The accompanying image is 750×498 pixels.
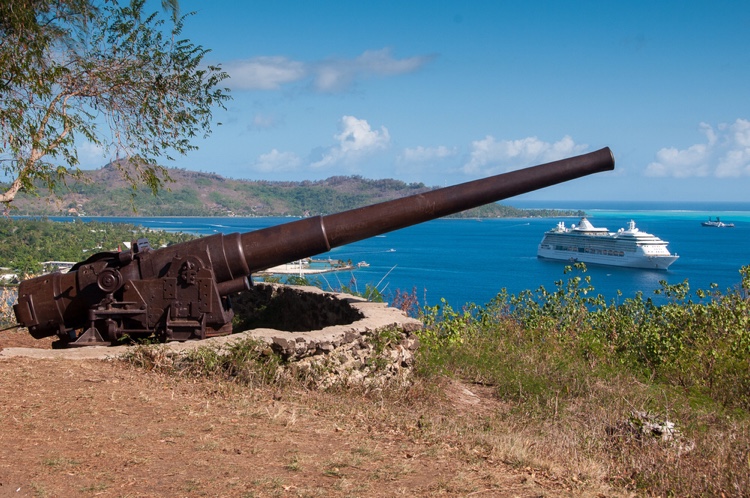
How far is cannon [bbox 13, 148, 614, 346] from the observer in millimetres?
6648

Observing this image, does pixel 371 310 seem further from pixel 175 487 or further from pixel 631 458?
pixel 175 487

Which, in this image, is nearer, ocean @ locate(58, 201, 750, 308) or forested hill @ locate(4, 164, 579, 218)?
ocean @ locate(58, 201, 750, 308)

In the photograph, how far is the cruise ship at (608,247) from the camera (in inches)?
2319

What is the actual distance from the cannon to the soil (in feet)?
2.07

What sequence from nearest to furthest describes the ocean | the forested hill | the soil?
the soil → the ocean → the forested hill

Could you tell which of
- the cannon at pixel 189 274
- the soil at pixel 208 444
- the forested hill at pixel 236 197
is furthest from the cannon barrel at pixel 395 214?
the forested hill at pixel 236 197

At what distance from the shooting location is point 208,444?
14.7ft

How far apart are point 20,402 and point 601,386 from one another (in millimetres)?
5469

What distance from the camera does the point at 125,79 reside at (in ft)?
32.0

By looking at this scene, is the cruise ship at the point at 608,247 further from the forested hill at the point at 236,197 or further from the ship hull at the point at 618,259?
the forested hill at the point at 236,197

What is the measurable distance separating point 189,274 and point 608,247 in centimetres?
6023

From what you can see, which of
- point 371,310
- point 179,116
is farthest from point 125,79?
point 371,310

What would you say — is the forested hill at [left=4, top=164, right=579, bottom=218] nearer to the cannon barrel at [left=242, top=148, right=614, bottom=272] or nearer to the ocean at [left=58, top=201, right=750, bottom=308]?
the ocean at [left=58, top=201, right=750, bottom=308]

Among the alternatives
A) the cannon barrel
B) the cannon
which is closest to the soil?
the cannon
